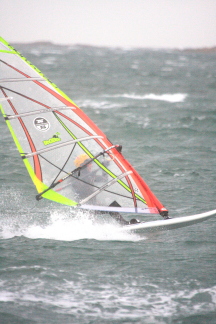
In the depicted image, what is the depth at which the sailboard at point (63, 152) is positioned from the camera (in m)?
8.80

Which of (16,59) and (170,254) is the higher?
(16,59)

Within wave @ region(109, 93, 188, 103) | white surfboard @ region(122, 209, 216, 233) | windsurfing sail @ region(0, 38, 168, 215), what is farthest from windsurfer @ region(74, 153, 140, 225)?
wave @ region(109, 93, 188, 103)

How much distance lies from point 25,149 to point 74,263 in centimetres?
230

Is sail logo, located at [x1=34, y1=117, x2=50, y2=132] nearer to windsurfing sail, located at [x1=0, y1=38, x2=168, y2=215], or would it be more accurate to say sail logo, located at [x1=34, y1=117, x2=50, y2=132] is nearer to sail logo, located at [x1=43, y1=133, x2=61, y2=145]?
windsurfing sail, located at [x1=0, y1=38, x2=168, y2=215]

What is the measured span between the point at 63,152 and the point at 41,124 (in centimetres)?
70

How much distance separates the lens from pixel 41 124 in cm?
902

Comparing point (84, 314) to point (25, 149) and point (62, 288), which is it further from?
point (25, 149)

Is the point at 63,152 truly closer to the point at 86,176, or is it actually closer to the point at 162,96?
the point at 86,176

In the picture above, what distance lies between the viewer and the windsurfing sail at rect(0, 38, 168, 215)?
8.80m

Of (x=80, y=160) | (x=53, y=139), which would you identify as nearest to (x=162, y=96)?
(x=80, y=160)

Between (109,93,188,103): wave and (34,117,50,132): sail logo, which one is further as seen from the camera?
(109,93,188,103): wave

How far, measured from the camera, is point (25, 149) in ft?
28.8

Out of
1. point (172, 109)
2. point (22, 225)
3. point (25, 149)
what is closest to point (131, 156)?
point (22, 225)

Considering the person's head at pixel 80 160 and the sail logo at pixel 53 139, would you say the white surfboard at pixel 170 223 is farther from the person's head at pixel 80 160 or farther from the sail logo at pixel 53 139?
the sail logo at pixel 53 139
